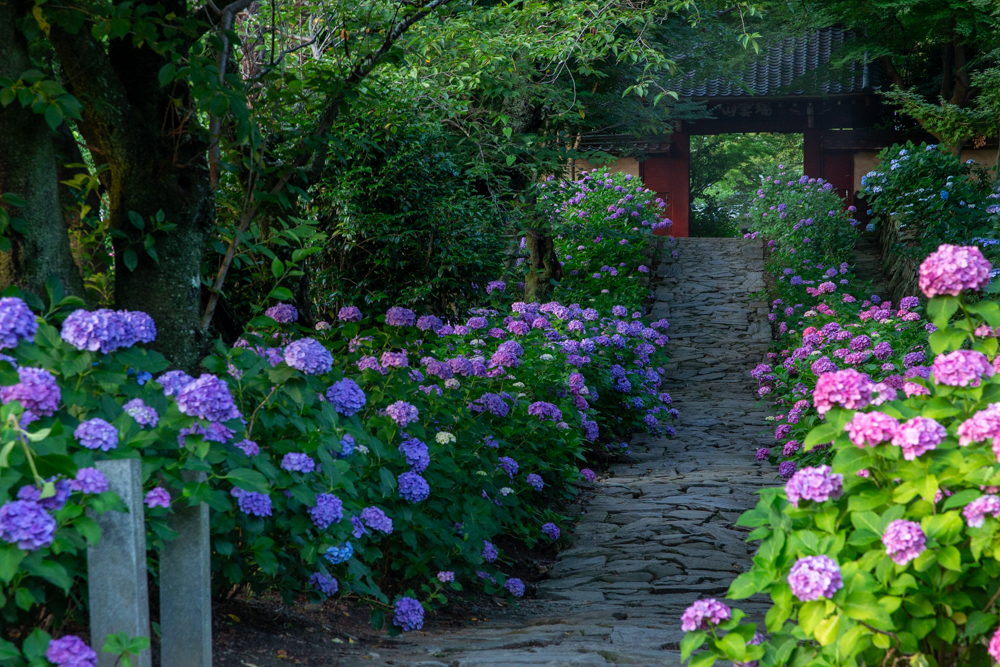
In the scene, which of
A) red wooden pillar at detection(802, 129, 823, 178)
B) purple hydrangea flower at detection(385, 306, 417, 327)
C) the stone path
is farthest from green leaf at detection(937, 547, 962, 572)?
red wooden pillar at detection(802, 129, 823, 178)

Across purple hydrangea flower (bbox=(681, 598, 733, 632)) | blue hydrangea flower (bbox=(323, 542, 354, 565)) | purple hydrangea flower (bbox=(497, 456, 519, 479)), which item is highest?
purple hydrangea flower (bbox=(681, 598, 733, 632))

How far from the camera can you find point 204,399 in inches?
81.4

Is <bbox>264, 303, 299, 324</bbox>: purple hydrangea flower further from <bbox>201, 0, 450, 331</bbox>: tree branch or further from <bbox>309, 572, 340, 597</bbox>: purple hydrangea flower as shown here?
<bbox>309, 572, 340, 597</bbox>: purple hydrangea flower

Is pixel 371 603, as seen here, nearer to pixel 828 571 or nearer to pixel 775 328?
pixel 828 571

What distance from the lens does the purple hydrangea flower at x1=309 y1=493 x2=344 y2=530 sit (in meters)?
2.63

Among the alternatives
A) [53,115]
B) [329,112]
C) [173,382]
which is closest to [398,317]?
[329,112]

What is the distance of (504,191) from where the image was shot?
7977mm

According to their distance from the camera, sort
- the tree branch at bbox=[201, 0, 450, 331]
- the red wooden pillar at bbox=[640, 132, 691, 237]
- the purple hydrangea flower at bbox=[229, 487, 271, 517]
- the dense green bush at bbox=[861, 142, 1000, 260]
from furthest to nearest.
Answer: the red wooden pillar at bbox=[640, 132, 691, 237] < the dense green bush at bbox=[861, 142, 1000, 260] < the tree branch at bbox=[201, 0, 450, 331] < the purple hydrangea flower at bbox=[229, 487, 271, 517]

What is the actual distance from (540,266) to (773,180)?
18.4 feet

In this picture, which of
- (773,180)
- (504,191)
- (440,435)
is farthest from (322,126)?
(773,180)

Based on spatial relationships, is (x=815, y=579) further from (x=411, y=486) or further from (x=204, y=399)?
(x=411, y=486)

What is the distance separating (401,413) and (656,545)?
2.20 m

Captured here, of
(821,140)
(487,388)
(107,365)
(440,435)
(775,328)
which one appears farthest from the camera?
(821,140)

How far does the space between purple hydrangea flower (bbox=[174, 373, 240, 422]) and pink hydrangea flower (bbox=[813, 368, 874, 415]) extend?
1438mm
